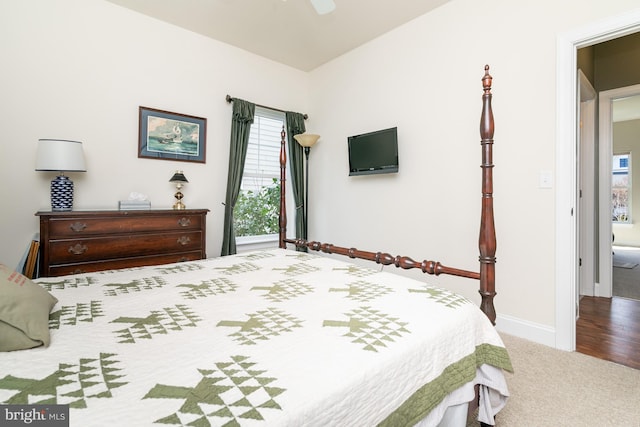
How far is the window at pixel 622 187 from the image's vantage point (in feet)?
23.8


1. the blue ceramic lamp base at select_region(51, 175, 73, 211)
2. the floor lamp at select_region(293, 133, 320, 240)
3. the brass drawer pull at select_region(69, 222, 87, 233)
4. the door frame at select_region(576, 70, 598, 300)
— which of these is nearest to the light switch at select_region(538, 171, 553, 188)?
the door frame at select_region(576, 70, 598, 300)

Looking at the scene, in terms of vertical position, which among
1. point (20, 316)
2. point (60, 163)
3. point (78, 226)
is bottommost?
point (20, 316)

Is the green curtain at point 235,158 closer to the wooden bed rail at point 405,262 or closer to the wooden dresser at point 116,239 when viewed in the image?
the wooden dresser at point 116,239

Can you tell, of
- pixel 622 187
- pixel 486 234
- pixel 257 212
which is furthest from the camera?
pixel 622 187

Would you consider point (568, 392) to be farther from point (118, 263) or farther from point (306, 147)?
point (306, 147)

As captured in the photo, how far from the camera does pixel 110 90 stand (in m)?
2.92

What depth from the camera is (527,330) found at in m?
2.45

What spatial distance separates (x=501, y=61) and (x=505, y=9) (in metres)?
0.40

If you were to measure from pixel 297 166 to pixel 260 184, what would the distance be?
55cm

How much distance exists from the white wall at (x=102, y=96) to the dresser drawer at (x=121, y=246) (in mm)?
525

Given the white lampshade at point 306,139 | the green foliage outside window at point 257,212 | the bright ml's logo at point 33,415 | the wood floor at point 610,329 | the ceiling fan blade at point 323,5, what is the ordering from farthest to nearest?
the white lampshade at point 306,139 < the green foliage outside window at point 257,212 < the wood floor at point 610,329 < the ceiling fan blade at point 323,5 < the bright ml's logo at point 33,415

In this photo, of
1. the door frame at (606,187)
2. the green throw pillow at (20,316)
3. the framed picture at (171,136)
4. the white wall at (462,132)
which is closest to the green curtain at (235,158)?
the framed picture at (171,136)

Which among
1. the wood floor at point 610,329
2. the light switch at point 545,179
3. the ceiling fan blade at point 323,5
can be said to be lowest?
the wood floor at point 610,329

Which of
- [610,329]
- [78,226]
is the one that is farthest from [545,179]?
[78,226]
